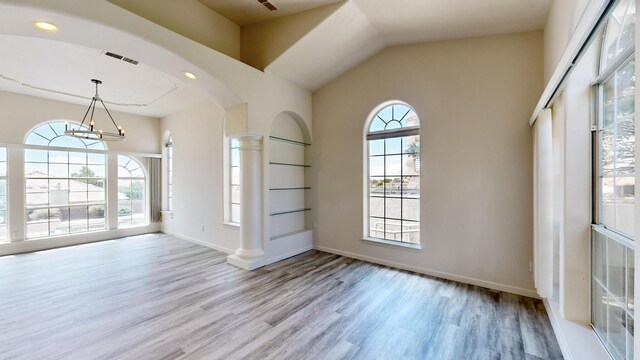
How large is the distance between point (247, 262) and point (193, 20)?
3555 mm

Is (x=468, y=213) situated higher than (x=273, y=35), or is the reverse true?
(x=273, y=35)

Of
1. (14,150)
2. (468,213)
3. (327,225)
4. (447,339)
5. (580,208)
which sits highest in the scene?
(14,150)

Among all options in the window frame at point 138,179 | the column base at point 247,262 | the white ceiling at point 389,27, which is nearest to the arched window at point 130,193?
the window frame at point 138,179

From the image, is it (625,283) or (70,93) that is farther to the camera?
(70,93)

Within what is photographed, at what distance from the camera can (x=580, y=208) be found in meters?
1.98

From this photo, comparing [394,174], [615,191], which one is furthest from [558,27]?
[394,174]

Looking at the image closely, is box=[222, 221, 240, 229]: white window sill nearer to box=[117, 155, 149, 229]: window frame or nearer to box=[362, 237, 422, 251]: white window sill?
box=[362, 237, 422, 251]: white window sill

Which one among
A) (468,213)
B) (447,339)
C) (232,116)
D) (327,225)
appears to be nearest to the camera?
(447,339)

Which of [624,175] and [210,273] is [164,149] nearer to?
[210,273]

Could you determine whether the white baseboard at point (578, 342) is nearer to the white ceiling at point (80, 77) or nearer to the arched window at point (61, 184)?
the white ceiling at point (80, 77)

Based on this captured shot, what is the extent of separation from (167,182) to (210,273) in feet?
14.0

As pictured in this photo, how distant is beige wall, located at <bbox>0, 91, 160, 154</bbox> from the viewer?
16.1 ft

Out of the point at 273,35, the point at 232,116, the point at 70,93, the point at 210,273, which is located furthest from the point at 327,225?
the point at 70,93

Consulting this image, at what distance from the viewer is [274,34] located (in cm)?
384
